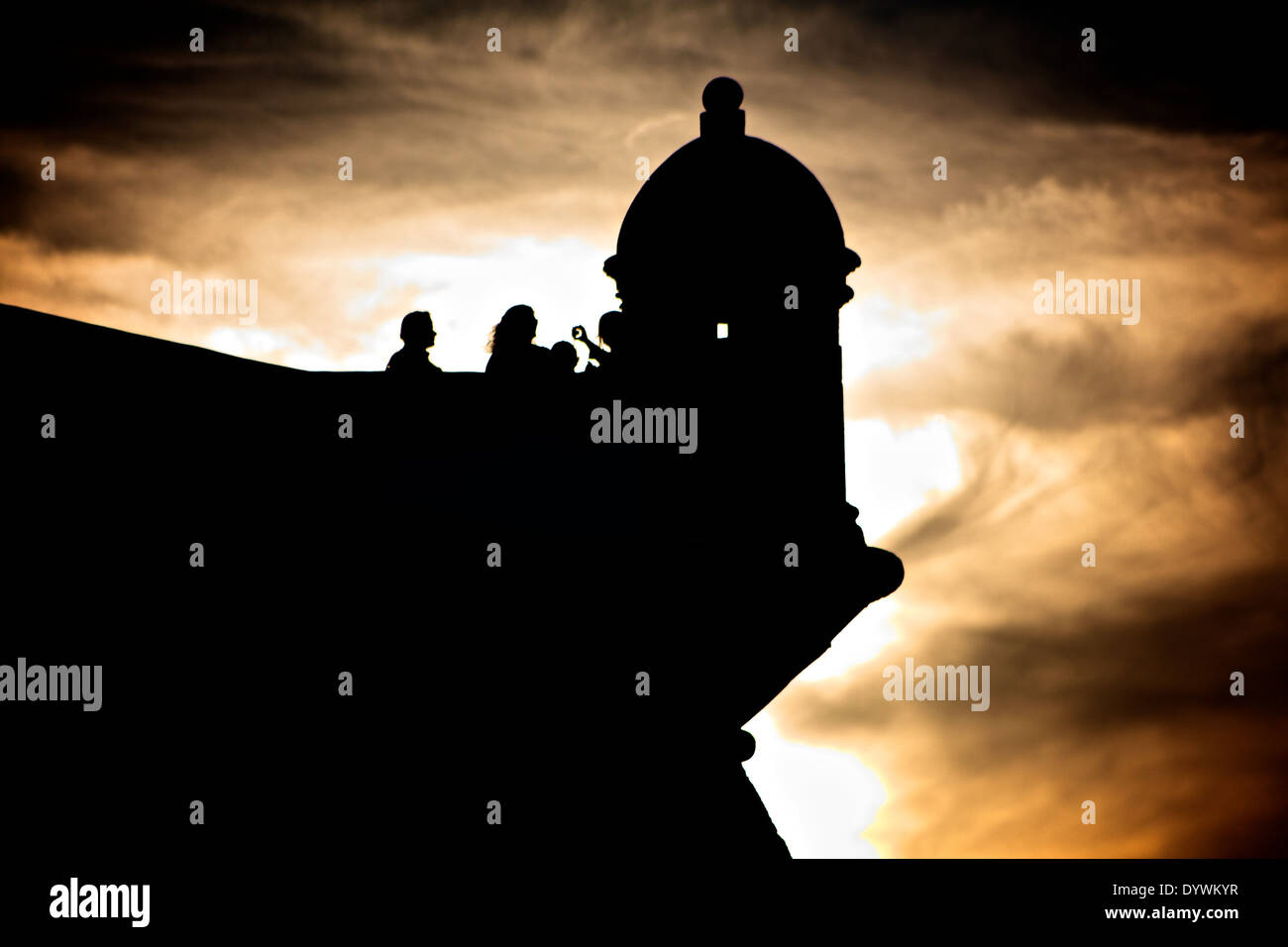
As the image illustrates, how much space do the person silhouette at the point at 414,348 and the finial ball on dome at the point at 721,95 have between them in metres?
2.91

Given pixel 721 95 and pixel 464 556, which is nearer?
pixel 464 556

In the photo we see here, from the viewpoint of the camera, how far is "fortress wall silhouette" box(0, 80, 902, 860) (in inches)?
355

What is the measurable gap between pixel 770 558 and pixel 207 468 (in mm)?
4261

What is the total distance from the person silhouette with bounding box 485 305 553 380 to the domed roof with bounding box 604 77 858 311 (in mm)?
1326


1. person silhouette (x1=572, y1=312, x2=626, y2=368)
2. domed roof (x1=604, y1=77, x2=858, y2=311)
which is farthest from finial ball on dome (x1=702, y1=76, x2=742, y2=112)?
person silhouette (x1=572, y1=312, x2=626, y2=368)

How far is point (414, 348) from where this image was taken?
1006cm

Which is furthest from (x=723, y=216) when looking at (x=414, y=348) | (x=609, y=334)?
(x=414, y=348)

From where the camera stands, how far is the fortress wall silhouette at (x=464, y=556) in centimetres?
901

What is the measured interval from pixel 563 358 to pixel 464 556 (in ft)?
5.35

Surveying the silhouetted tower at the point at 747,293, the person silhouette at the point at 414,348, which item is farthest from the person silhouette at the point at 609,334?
the person silhouette at the point at 414,348

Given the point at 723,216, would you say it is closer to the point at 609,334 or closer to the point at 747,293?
the point at 747,293

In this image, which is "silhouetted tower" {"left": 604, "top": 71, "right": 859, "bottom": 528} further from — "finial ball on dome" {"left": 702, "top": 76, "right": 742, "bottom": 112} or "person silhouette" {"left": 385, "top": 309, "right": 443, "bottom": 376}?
"person silhouette" {"left": 385, "top": 309, "right": 443, "bottom": 376}
